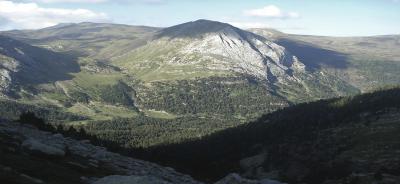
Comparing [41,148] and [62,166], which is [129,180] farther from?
[41,148]

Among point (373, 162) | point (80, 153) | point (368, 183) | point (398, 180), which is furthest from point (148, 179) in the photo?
point (373, 162)

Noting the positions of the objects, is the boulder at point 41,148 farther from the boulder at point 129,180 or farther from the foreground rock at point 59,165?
the boulder at point 129,180

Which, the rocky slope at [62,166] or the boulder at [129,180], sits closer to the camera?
the boulder at [129,180]

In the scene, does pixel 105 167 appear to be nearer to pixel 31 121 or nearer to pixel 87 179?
pixel 87 179

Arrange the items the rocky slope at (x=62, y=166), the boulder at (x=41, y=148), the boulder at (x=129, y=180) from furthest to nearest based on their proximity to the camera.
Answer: the boulder at (x=41, y=148)
the rocky slope at (x=62, y=166)
the boulder at (x=129, y=180)

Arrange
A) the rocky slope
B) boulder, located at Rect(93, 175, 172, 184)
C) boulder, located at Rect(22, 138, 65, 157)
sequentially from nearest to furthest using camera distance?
boulder, located at Rect(93, 175, 172, 184) < the rocky slope < boulder, located at Rect(22, 138, 65, 157)

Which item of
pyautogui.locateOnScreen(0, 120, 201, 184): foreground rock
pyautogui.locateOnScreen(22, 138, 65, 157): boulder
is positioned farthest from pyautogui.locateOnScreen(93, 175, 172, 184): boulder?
pyautogui.locateOnScreen(22, 138, 65, 157): boulder

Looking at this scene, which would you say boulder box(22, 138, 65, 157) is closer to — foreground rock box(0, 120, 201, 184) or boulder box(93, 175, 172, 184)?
foreground rock box(0, 120, 201, 184)

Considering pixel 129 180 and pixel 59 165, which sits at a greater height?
pixel 129 180

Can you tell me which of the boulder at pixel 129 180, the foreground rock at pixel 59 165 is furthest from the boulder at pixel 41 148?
the boulder at pixel 129 180

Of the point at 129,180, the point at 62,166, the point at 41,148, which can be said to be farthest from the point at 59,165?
the point at 129,180

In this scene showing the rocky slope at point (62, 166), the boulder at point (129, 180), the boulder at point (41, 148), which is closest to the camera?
the boulder at point (129, 180)

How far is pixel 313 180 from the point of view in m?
186

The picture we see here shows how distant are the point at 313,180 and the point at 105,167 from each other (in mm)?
127732
